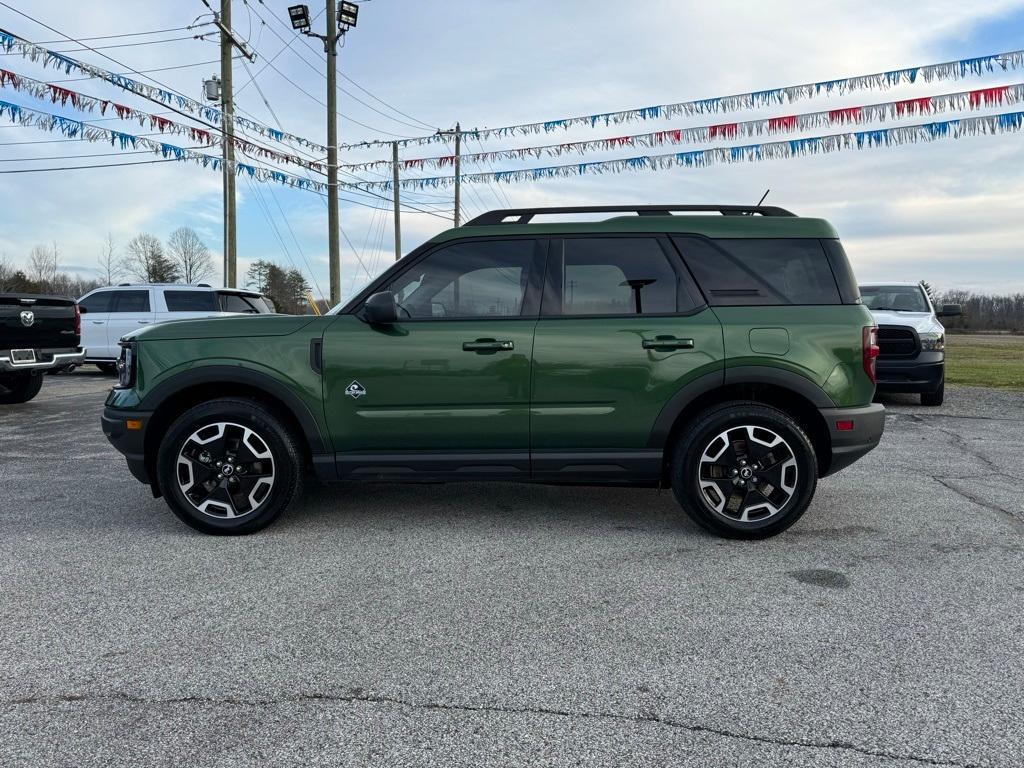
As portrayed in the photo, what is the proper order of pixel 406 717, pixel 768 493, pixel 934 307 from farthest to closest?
pixel 934 307 → pixel 768 493 → pixel 406 717

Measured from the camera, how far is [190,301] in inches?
572

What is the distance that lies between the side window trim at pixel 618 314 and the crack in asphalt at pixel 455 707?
2372 mm

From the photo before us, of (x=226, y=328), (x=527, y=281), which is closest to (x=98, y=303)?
(x=226, y=328)

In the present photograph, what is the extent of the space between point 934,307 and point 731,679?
1034cm

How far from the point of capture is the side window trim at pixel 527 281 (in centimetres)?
417

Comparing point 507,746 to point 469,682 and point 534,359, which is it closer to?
point 469,682

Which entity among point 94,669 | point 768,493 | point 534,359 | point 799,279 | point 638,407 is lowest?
point 94,669

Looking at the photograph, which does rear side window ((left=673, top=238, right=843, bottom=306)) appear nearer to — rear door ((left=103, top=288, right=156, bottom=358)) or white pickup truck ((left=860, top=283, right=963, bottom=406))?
white pickup truck ((left=860, top=283, right=963, bottom=406))

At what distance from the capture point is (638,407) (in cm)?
408

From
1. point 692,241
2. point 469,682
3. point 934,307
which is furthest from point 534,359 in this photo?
point 934,307

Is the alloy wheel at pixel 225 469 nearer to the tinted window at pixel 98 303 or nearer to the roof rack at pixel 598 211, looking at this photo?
the roof rack at pixel 598 211

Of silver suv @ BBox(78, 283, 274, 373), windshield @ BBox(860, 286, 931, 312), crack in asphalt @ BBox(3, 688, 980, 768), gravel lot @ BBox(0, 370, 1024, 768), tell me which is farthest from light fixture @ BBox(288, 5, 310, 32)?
crack in asphalt @ BBox(3, 688, 980, 768)

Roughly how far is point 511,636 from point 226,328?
257 centimetres

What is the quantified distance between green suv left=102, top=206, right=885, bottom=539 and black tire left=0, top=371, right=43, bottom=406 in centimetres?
806
